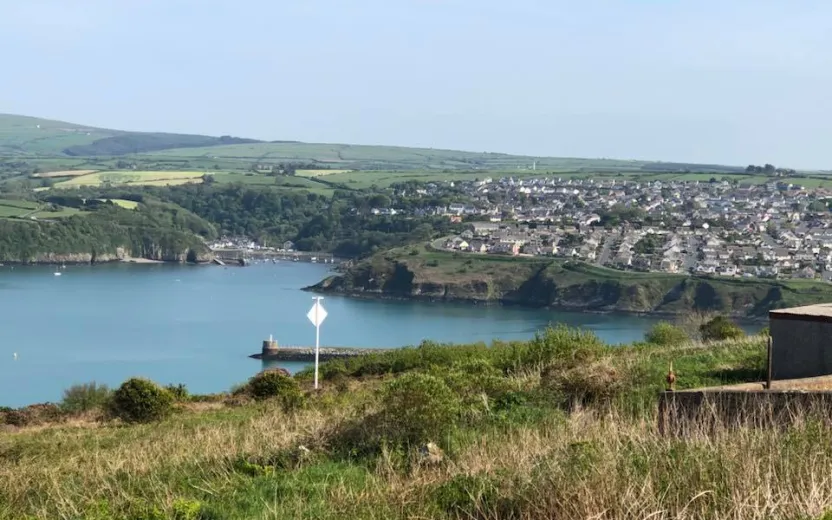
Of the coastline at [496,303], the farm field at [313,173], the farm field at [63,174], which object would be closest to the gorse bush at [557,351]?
the coastline at [496,303]

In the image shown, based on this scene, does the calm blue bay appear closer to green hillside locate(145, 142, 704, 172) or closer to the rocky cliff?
the rocky cliff

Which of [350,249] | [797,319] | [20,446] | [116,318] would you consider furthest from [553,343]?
[350,249]

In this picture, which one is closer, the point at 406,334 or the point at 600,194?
the point at 406,334

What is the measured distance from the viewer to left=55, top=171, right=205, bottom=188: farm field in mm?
109750

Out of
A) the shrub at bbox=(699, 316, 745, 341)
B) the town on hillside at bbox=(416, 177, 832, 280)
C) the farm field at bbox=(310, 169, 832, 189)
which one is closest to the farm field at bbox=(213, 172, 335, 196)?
the farm field at bbox=(310, 169, 832, 189)

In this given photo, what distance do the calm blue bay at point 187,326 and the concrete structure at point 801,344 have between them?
2454cm

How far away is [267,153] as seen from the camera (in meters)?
170

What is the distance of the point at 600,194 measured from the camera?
10200cm

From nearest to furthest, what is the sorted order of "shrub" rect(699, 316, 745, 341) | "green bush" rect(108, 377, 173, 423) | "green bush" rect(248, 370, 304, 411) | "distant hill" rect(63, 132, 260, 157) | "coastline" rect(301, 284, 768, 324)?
"green bush" rect(108, 377, 173, 423) < "green bush" rect(248, 370, 304, 411) < "shrub" rect(699, 316, 745, 341) < "coastline" rect(301, 284, 768, 324) < "distant hill" rect(63, 132, 260, 157)

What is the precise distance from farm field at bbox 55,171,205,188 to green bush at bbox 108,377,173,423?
325 ft

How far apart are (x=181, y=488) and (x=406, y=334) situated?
3927cm

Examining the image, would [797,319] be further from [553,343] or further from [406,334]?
[406,334]

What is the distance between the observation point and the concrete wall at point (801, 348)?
7113mm

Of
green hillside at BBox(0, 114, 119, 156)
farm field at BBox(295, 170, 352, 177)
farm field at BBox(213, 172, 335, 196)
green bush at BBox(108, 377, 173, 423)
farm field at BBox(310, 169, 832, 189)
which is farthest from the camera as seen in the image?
green hillside at BBox(0, 114, 119, 156)
